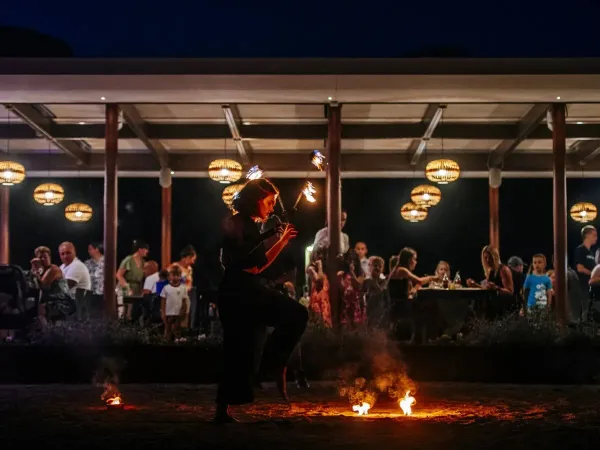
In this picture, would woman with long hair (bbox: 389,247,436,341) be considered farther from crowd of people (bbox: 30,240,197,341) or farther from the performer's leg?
the performer's leg

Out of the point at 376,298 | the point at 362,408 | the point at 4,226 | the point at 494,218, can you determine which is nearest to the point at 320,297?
the point at 376,298

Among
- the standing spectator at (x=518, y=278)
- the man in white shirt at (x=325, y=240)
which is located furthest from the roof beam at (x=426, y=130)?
the standing spectator at (x=518, y=278)

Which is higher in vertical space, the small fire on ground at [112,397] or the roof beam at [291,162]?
the roof beam at [291,162]

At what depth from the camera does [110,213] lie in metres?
11.7

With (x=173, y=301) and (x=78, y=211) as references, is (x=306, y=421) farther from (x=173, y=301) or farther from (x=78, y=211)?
(x=78, y=211)

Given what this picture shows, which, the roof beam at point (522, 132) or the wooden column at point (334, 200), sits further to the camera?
the roof beam at point (522, 132)

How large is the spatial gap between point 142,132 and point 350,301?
512 cm

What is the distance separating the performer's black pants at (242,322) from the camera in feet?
19.3

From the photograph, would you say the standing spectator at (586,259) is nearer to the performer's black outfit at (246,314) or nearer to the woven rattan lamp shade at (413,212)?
the woven rattan lamp shade at (413,212)

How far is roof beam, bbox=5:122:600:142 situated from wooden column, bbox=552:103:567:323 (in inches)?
107

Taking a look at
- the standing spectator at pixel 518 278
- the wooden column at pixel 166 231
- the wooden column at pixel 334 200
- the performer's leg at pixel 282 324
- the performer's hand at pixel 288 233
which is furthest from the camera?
the wooden column at pixel 166 231

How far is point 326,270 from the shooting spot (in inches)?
456

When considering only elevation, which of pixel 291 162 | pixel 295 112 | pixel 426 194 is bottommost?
pixel 426 194
